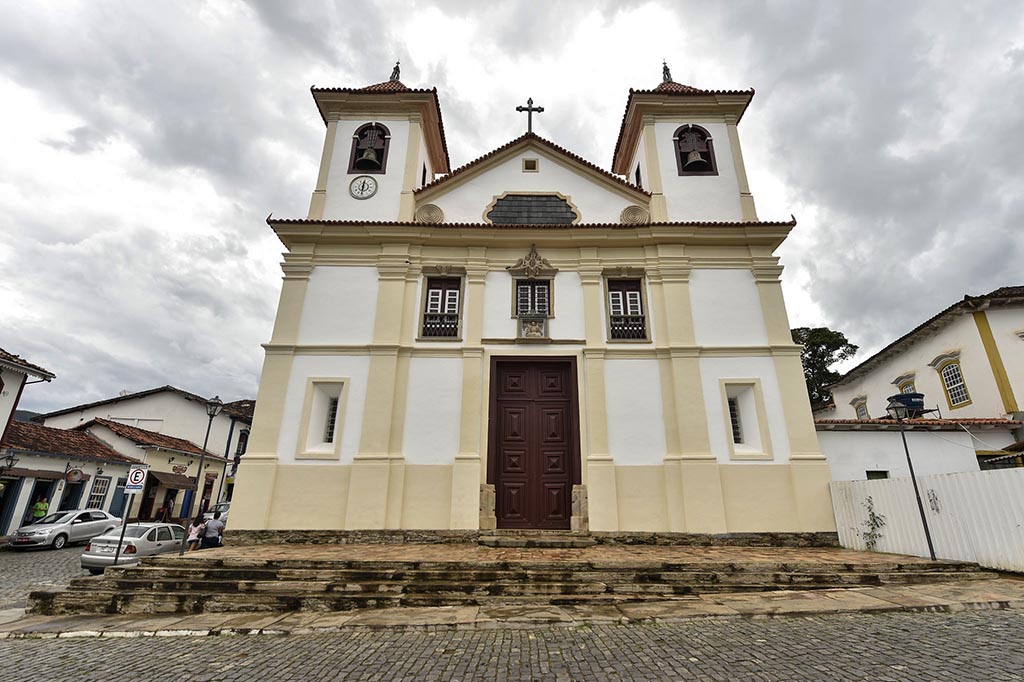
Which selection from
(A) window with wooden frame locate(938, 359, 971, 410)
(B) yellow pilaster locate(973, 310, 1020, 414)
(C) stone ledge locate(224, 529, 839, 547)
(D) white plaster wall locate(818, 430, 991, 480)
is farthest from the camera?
(A) window with wooden frame locate(938, 359, 971, 410)

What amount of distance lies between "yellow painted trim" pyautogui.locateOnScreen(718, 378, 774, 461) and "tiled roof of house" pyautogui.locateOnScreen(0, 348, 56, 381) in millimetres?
20092

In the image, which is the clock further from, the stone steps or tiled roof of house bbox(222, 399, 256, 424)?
tiled roof of house bbox(222, 399, 256, 424)

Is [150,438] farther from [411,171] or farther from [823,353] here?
[823,353]

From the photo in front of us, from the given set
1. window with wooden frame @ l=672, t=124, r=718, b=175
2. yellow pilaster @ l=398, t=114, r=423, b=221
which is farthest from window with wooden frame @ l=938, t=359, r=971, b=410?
yellow pilaster @ l=398, t=114, r=423, b=221

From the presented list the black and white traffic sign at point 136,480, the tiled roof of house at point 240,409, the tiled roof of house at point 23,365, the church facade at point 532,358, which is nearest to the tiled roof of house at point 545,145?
the church facade at point 532,358

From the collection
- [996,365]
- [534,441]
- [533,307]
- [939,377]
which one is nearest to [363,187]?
[533,307]

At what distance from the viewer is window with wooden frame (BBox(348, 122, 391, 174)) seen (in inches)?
503

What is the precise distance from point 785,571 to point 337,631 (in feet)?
20.5

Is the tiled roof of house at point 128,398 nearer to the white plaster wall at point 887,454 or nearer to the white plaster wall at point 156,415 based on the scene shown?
the white plaster wall at point 156,415

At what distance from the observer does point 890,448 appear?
10.3 metres

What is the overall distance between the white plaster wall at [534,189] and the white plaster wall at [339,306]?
2870 millimetres

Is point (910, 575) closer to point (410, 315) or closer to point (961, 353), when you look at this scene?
point (410, 315)

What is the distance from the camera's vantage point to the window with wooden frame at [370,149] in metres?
12.8

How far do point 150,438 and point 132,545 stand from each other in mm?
16501
